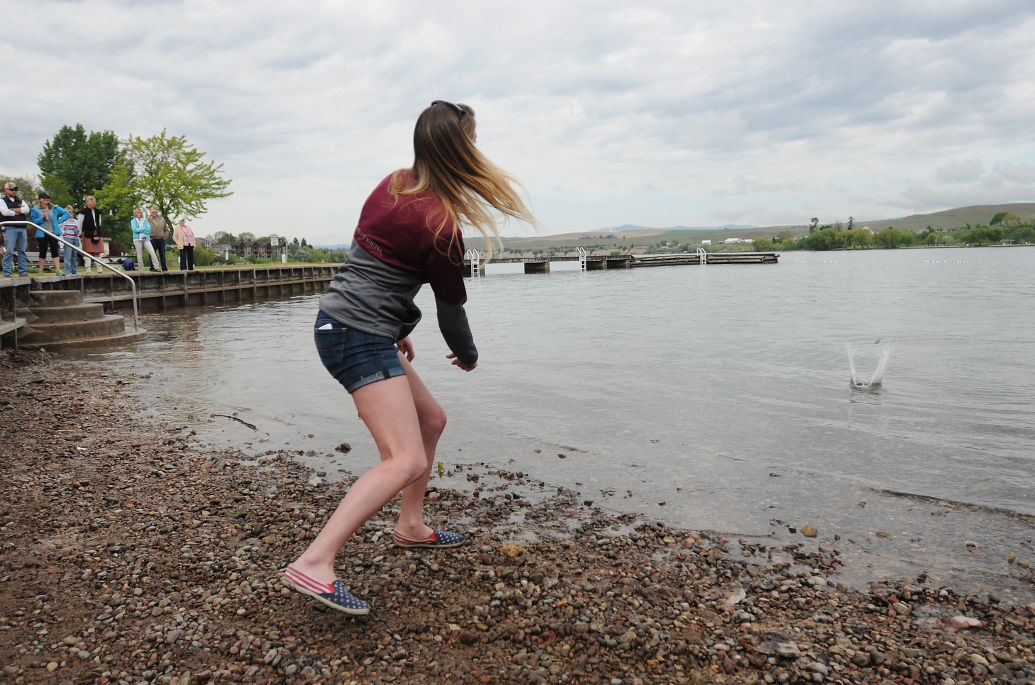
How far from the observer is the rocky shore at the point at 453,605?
127 inches

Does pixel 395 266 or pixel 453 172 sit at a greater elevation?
pixel 453 172

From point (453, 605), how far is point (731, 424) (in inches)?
265

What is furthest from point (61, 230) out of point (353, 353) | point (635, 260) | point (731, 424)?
point (635, 260)

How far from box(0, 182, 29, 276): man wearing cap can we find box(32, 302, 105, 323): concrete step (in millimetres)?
2077

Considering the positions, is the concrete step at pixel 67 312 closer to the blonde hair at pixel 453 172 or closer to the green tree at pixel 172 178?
the blonde hair at pixel 453 172

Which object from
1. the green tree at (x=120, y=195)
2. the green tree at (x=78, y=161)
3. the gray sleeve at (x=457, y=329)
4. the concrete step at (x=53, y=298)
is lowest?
the concrete step at (x=53, y=298)

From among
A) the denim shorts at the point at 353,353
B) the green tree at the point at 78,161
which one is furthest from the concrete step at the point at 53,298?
the green tree at the point at 78,161

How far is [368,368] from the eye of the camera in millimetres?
3424

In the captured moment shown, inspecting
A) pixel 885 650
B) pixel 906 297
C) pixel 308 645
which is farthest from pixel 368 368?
pixel 906 297

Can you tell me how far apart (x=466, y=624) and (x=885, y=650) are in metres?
2.08

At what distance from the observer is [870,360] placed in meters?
16.9

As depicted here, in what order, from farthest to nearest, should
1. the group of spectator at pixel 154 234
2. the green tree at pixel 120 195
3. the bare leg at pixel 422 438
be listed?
the green tree at pixel 120 195 < the group of spectator at pixel 154 234 < the bare leg at pixel 422 438

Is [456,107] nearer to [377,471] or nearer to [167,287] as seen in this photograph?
[377,471]

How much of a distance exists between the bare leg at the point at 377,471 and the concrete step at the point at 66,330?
15.0 m
